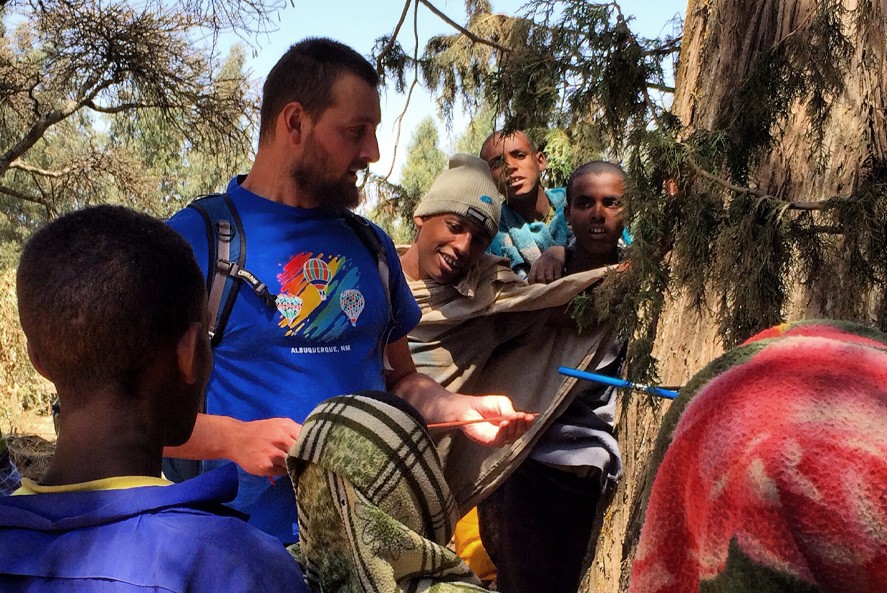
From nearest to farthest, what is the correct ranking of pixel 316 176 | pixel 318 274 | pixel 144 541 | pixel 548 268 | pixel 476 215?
1. pixel 144 541
2. pixel 318 274
3. pixel 316 176
4. pixel 476 215
5. pixel 548 268

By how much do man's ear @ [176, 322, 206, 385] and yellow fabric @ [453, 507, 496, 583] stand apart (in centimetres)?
315

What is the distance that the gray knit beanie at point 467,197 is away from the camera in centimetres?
330

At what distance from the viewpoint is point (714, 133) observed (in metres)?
2.22

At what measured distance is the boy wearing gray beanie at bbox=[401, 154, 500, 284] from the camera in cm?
331

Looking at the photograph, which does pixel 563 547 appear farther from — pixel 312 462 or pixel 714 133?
pixel 312 462

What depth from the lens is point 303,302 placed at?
2133 millimetres

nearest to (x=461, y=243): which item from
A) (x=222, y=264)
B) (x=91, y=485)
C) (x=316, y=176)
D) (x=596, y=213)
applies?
(x=596, y=213)

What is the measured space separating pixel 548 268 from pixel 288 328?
1547 mm

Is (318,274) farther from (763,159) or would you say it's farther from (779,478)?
(779,478)

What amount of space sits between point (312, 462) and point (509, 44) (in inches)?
72.1

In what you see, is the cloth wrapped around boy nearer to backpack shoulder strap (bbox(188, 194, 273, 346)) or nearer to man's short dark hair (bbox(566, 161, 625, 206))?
backpack shoulder strap (bbox(188, 194, 273, 346))

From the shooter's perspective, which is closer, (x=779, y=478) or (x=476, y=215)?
(x=779, y=478)

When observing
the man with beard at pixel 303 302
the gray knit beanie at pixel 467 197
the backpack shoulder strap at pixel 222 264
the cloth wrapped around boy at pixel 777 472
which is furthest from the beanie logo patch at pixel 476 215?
the cloth wrapped around boy at pixel 777 472

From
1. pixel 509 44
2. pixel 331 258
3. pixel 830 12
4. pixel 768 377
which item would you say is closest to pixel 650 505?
pixel 768 377
